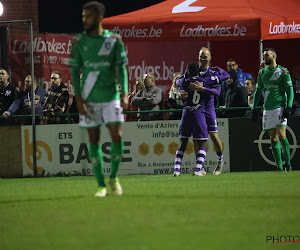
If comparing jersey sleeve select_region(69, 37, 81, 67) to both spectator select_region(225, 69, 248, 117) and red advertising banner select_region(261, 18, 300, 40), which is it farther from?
spectator select_region(225, 69, 248, 117)

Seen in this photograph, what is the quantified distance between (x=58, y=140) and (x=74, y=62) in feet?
26.0

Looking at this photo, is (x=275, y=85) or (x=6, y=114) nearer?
(x=275, y=85)

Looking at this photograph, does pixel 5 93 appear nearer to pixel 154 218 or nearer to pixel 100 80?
pixel 100 80

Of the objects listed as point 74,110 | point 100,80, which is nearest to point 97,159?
point 100,80

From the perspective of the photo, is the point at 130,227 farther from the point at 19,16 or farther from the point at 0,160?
the point at 19,16

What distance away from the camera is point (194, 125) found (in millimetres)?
15055

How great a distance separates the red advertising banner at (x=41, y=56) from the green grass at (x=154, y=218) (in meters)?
7.96

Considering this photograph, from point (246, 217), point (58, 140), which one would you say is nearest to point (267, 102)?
point (58, 140)

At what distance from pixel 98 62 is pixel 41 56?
405 inches

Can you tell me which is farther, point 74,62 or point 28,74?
point 28,74

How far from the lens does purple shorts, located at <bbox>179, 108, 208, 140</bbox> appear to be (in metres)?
15.0

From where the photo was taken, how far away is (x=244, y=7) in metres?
17.5

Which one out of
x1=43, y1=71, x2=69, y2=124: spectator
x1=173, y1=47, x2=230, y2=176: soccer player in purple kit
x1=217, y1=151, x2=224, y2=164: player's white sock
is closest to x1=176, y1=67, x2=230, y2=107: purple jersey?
x1=173, y1=47, x2=230, y2=176: soccer player in purple kit

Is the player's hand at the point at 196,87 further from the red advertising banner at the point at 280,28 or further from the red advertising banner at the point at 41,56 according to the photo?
the red advertising banner at the point at 41,56
